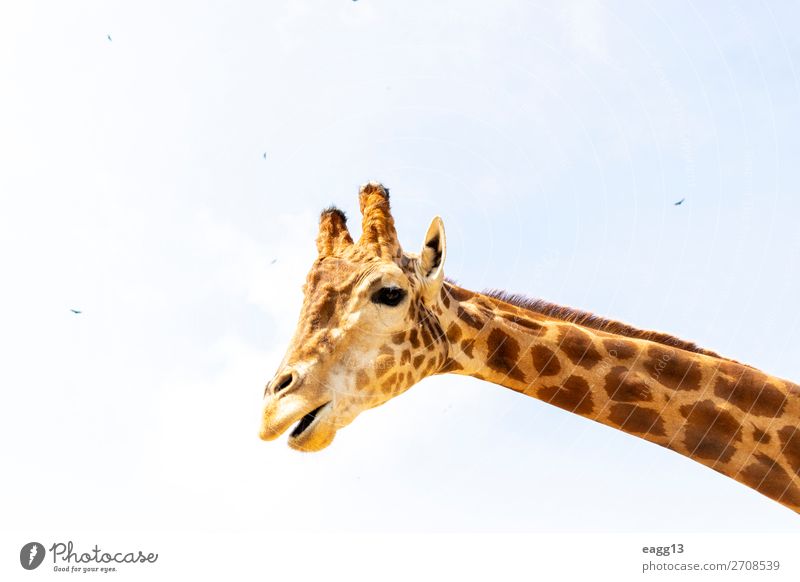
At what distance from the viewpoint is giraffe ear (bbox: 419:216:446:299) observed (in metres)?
11.0

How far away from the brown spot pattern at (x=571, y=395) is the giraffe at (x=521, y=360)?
1 cm

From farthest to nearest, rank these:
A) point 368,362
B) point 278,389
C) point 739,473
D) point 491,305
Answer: point 491,305 → point 739,473 → point 368,362 → point 278,389

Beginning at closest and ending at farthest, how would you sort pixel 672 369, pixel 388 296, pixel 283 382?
pixel 283 382 → pixel 388 296 → pixel 672 369

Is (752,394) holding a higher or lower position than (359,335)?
lower

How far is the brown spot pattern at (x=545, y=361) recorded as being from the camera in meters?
11.4

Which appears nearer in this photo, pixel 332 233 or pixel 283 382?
pixel 283 382

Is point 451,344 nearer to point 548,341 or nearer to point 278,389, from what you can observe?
point 548,341

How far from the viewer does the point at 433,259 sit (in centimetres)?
1121

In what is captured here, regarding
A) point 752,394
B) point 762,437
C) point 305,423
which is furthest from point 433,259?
point 762,437

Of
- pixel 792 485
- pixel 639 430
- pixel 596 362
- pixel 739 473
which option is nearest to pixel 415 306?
pixel 596 362

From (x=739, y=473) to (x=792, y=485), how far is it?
69cm

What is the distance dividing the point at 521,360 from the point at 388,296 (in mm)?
2235

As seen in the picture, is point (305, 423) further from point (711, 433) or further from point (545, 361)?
point (711, 433)

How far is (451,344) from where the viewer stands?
1118 centimetres
